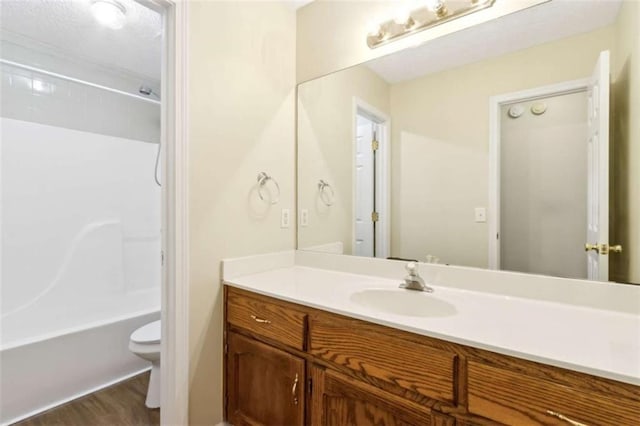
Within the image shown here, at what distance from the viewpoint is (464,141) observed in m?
1.38

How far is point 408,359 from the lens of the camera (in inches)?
36.0

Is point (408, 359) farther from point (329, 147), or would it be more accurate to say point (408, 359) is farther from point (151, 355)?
point (151, 355)

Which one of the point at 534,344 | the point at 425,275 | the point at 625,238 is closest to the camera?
the point at 534,344

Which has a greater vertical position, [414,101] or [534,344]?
[414,101]

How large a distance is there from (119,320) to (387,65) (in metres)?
2.43

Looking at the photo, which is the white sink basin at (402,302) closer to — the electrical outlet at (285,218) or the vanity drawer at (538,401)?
the vanity drawer at (538,401)

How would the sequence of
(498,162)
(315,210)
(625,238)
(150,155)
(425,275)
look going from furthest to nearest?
(150,155), (315,210), (425,275), (498,162), (625,238)

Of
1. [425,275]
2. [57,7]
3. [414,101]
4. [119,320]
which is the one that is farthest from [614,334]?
[57,7]

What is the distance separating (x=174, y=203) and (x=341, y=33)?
129cm

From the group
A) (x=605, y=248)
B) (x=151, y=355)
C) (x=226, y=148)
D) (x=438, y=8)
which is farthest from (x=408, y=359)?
(x=151, y=355)

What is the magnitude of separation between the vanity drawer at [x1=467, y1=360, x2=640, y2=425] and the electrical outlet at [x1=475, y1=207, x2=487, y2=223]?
715 millimetres

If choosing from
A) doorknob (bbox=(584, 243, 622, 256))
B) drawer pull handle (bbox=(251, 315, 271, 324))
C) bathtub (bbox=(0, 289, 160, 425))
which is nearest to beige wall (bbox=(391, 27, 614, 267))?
doorknob (bbox=(584, 243, 622, 256))

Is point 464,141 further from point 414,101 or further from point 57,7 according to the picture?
point 57,7

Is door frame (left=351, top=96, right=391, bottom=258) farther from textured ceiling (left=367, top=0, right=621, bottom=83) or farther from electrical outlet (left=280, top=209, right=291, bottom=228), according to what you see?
electrical outlet (left=280, top=209, right=291, bottom=228)
